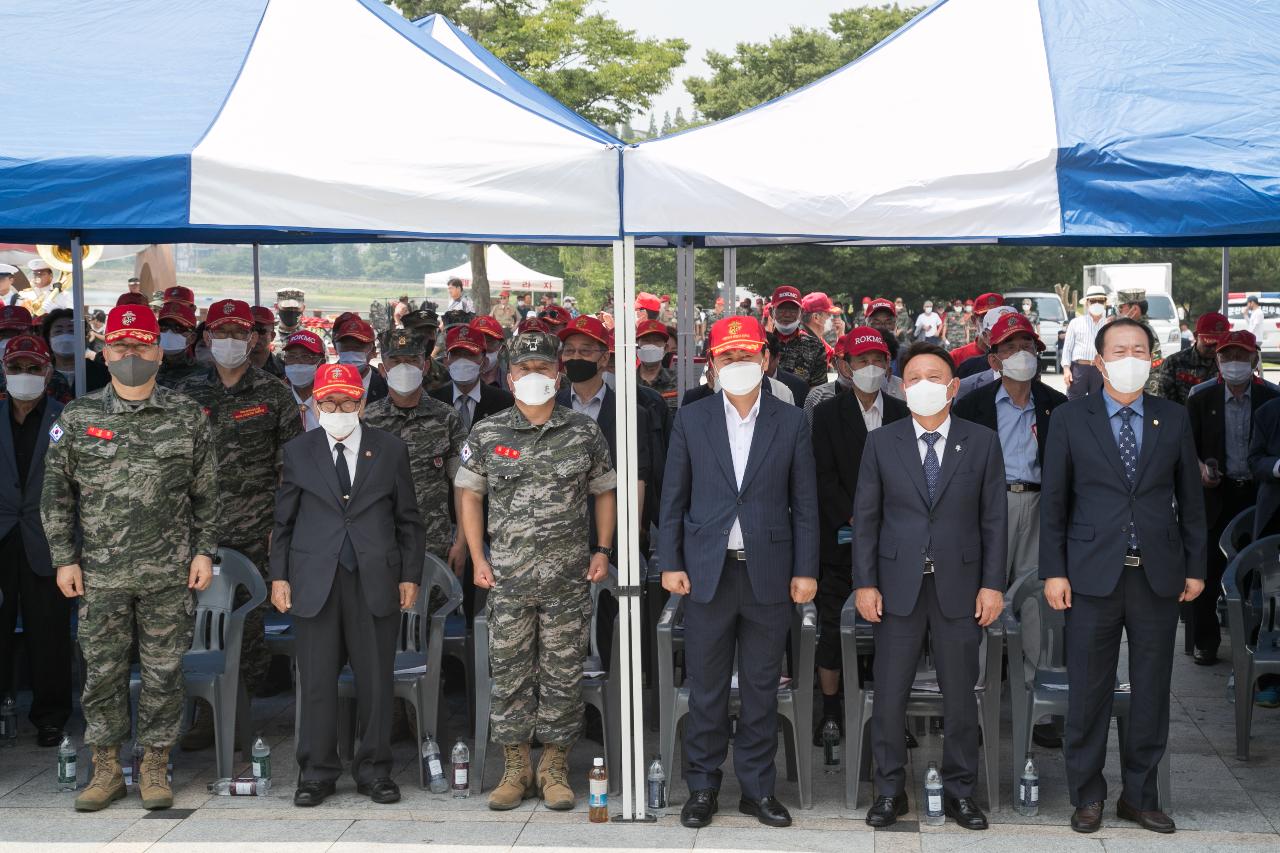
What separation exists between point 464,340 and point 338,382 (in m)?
2.29

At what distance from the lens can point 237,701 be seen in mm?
6254

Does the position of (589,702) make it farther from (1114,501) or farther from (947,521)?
(1114,501)

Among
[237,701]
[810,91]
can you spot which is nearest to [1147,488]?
[810,91]

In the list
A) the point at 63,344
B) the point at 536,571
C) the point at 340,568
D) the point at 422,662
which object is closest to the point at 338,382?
the point at 340,568

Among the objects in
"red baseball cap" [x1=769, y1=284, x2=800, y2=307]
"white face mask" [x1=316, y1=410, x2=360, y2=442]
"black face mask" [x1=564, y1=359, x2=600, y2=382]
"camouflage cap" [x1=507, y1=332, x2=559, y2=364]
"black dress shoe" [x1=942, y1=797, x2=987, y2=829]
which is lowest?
"black dress shoe" [x1=942, y1=797, x2=987, y2=829]

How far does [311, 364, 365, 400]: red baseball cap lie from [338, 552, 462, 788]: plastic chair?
0.93 m

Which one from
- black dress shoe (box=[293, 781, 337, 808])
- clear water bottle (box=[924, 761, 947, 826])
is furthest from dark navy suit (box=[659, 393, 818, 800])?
black dress shoe (box=[293, 781, 337, 808])

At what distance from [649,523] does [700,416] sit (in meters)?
1.30

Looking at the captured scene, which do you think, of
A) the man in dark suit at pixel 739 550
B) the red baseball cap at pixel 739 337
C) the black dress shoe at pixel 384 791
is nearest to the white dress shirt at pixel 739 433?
the man in dark suit at pixel 739 550

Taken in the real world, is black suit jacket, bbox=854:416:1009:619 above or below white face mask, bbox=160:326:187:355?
below

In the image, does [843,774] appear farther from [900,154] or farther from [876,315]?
[876,315]

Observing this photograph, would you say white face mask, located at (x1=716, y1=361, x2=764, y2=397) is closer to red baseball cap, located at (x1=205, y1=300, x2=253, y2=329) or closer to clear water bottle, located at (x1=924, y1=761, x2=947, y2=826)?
clear water bottle, located at (x1=924, y1=761, x2=947, y2=826)

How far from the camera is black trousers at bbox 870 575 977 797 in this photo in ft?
17.6

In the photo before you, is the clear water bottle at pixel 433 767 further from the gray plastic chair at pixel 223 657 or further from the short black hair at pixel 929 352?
the short black hair at pixel 929 352
